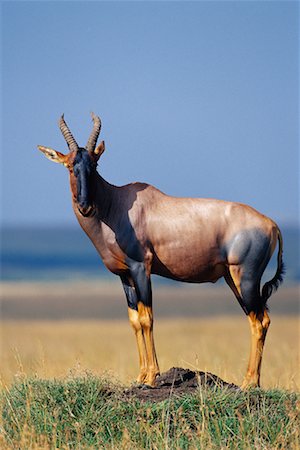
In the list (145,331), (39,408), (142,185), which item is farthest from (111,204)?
Answer: (39,408)

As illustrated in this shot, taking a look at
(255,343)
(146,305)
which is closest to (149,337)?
(146,305)

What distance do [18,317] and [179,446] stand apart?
113 feet

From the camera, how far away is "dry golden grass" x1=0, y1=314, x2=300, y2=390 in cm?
2493

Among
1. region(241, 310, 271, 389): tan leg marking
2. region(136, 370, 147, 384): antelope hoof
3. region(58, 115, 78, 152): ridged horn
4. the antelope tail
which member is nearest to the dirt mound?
region(136, 370, 147, 384): antelope hoof

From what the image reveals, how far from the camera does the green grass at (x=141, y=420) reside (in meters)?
11.8

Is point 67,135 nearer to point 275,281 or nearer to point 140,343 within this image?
point 140,343

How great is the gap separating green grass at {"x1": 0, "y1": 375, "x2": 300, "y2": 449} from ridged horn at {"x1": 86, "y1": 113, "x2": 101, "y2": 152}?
9.41ft

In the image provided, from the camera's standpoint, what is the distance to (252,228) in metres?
13.5

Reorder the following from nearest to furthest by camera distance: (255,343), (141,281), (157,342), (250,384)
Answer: (141,281), (250,384), (255,343), (157,342)

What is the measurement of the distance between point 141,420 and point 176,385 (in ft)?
4.50

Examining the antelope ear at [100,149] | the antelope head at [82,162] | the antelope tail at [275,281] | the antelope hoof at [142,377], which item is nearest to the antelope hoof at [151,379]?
the antelope hoof at [142,377]

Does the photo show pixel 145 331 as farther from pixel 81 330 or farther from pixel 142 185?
pixel 81 330

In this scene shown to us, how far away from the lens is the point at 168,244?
1345cm

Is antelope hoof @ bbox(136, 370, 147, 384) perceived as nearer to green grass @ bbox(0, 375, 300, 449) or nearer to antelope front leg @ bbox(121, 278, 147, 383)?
antelope front leg @ bbox(121, 278, 147, 383)
